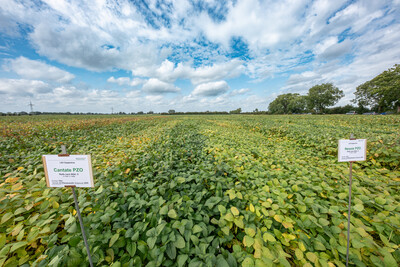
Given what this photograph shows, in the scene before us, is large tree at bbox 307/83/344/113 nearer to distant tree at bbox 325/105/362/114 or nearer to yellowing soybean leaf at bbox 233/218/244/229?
distant tree at bbox 325/105/362/114

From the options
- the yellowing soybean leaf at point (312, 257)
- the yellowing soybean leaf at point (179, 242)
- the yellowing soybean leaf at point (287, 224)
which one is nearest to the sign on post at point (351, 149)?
the yellowing soybean leaf at point (287, 224)

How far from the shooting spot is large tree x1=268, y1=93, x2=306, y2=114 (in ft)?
193

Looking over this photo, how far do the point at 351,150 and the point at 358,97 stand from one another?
65.2m

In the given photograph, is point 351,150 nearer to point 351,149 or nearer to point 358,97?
point 351,149

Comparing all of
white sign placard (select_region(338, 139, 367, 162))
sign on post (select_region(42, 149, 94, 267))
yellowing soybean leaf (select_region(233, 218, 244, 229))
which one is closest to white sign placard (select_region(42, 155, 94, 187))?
sign on post (select_region(42, 149, 94, 267))

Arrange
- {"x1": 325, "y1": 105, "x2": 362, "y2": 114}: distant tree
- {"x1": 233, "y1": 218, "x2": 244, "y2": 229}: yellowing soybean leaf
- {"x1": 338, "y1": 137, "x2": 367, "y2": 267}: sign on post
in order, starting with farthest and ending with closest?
{"x1": 325, "y1": 105, "x2": 362, "y2": 114}: distant tree → {"x1": 338, "y1": 137, "x2": 367, "y2": 267}: sign on post → {"x1": 233, "y1": 218, "x2": 244, "y2": 229}: yellowing soybean leaf

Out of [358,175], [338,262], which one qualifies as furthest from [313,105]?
[338,262]

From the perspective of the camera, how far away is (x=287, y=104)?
6481 cm

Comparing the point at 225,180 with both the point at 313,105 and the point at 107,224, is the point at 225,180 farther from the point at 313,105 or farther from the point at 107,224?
the point at 313,105

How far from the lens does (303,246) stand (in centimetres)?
171

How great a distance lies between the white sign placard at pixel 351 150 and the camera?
2.22m

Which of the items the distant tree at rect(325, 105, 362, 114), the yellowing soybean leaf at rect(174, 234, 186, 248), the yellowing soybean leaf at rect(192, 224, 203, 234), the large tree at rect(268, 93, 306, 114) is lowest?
the yellowing soybean leaf at rect(174, 234, 186, 248)

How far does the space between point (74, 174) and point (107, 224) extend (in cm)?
95

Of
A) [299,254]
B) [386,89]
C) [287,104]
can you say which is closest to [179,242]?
[299,254]
